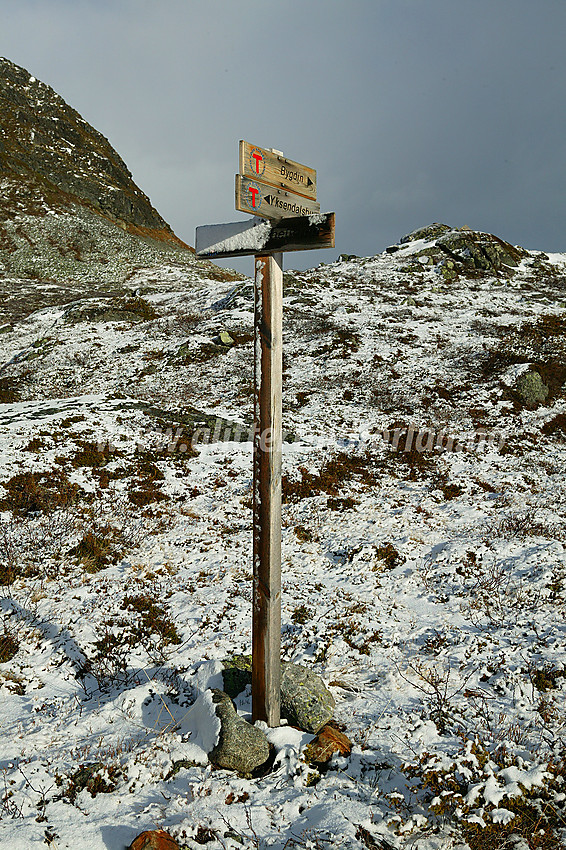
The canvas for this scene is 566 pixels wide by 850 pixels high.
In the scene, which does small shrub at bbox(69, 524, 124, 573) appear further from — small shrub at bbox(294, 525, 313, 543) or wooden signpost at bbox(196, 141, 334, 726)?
wooden signpost at bbox(196, 141, 334, 726)

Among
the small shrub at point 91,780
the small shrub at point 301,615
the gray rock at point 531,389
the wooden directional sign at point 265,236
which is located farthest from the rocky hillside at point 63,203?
the small shrub at point 91,780

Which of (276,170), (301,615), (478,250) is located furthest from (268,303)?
(478,250)

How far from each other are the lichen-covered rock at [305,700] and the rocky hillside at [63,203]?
39.7m

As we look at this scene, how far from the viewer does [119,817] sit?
4.06 meters

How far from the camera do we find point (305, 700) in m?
5.29

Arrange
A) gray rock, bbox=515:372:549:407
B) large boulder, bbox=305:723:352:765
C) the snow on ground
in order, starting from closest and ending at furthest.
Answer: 1. the snow on ground
2. large boulder, bbox=305:723:352:765
3. gray rock, bbox=515:372:549:407

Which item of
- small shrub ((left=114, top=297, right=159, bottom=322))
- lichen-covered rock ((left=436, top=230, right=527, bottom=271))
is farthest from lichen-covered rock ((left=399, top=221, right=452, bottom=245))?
small shrub ((left=114, top=297, right=159, bottom=322))

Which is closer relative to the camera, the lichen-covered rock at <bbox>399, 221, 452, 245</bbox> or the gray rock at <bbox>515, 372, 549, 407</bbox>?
the gray rock at <bbox>515, 372, 549, 407</bbox>

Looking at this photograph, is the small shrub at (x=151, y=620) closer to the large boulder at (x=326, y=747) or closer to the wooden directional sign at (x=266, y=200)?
the large boulder at (x=326, y=747)

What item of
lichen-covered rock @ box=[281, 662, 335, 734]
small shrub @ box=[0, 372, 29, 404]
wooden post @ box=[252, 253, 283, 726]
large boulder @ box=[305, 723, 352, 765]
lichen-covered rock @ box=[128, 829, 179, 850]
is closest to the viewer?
lichen-covered rock @ box=[128, 829, 179, 850]

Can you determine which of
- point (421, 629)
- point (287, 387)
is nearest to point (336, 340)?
point (287, 387)

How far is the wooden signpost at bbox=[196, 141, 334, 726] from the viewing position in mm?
4148

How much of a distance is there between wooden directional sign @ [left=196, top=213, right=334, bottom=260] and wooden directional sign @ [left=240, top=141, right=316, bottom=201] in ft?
1.47

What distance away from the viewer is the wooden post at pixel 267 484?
4473mm
